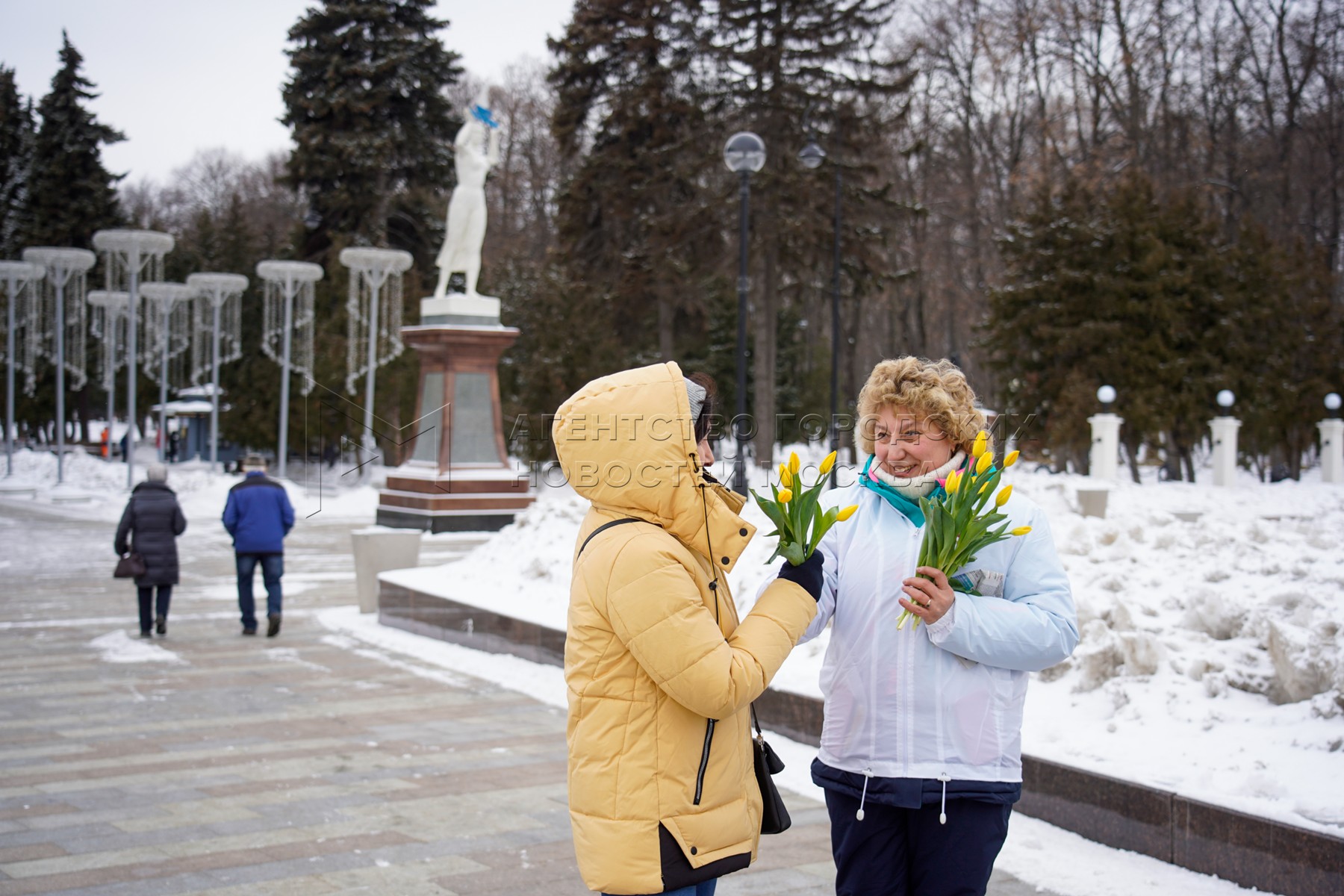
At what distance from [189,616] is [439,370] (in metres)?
11.4

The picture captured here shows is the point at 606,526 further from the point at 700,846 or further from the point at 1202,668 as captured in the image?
the point at 1202,668

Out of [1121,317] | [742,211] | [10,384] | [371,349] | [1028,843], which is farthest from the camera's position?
[10,384]

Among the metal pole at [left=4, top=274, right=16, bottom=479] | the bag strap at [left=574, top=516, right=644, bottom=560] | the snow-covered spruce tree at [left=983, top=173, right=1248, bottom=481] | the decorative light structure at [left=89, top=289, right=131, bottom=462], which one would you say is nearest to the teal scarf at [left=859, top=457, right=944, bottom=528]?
the bag strap at [left=574, top=516, right=644, bottom=560]

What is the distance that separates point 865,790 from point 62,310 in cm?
3437

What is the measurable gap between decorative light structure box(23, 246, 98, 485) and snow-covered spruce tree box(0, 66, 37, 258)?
649cm

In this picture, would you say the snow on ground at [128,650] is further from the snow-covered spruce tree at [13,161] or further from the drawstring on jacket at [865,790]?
the snow-covered spruce tree at [13,161]

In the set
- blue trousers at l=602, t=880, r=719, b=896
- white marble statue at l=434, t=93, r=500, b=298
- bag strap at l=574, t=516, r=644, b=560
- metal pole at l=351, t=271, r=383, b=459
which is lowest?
blue trousers at l=602, t=880, r=719, b=896

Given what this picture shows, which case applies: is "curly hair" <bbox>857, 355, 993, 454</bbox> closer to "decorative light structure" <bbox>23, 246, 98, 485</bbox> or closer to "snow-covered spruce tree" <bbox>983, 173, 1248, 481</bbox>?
"snow-covered spruce tree" <bbox>983, 173, 1248, 481</bbox>

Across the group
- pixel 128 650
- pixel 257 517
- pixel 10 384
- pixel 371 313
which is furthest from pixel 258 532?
pixel 10 384

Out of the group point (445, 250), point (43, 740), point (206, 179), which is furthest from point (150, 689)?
point (206, 179)

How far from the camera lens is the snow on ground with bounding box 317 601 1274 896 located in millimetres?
4633

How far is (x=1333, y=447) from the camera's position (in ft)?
81.0

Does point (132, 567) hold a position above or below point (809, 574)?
below

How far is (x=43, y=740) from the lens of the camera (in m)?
7.02
